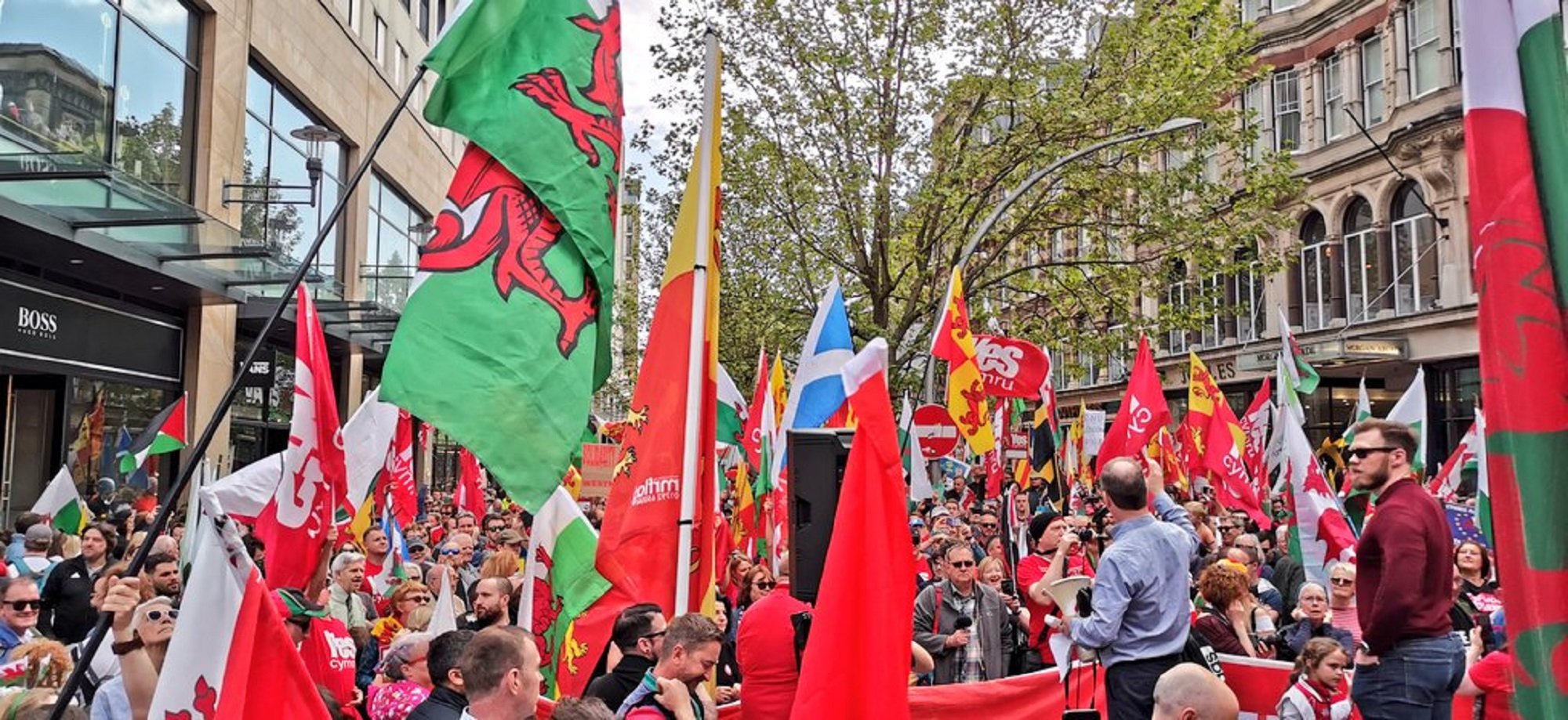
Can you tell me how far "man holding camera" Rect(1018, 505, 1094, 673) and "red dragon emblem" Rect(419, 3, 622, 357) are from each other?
3.42 metres

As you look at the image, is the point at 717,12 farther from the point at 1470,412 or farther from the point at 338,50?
the point at 1470,412

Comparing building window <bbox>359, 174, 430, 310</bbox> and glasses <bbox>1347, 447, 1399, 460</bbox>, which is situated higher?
building window <bbox>359, 174, 430, 310</bbox>

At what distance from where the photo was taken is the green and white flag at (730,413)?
1461 centimetres

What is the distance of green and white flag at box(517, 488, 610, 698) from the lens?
21.6ft

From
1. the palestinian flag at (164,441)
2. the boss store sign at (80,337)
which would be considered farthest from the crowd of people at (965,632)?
the boss store sign at (80,337)

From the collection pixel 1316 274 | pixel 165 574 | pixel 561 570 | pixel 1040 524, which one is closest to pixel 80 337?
pixel 165 574

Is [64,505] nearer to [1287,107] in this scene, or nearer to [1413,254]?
[1413,254]

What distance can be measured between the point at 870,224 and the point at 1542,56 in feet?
70.7

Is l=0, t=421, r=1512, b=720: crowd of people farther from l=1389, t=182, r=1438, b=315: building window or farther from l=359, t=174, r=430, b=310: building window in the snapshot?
l=359, t=174, r=430, b=310: building window

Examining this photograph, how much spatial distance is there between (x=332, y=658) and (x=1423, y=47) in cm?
2910

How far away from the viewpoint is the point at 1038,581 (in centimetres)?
898

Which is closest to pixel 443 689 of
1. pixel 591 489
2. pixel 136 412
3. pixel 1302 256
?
pixel 591 489

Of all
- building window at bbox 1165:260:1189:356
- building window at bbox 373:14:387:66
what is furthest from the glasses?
building window at bbox 373:14:387:66

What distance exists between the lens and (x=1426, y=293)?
28703 mm
